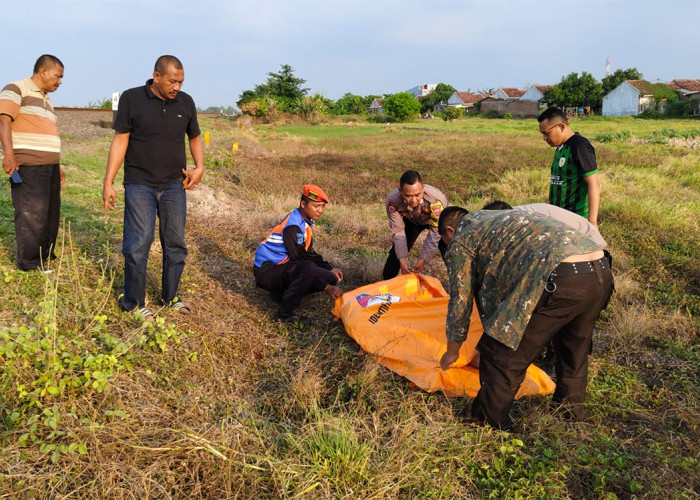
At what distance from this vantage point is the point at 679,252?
5.39 m

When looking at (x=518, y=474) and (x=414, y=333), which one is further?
(x=414, y=333)

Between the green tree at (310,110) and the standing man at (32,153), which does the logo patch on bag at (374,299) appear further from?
the green tree at (310,110)

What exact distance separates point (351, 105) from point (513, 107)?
24742mm

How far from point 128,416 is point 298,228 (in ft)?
6.54

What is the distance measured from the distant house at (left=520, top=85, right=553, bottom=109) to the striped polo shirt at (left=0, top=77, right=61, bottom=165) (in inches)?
2509

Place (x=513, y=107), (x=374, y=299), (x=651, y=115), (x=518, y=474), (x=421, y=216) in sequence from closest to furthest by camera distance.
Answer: (x=518, y=474) → (x=374, y=299) → (x=421, y=216) → (x=651, y=115) → (x=513, y=107)

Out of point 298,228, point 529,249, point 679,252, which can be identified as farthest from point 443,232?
point 679,252

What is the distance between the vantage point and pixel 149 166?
3396mm

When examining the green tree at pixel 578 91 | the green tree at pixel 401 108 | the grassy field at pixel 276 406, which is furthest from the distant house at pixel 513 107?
the grassy field at pixel 276 406

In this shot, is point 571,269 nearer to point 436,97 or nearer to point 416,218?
point 416,218

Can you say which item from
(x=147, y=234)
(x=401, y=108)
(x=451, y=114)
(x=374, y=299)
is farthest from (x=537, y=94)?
(x=147, y=234)

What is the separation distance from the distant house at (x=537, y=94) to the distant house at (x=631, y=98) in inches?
315

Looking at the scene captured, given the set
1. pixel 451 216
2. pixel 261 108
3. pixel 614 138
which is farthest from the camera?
pixel 261 108

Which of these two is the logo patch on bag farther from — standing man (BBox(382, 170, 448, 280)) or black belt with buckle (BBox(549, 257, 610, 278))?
black belt with buckle (BBox(549, 257, 610, 278))
